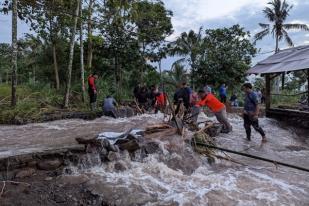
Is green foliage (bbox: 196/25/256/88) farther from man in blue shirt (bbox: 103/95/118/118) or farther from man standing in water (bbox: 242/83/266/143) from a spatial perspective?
man standing in water (bbox: 242/83/266/143)

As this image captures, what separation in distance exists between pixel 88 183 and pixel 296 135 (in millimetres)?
8874

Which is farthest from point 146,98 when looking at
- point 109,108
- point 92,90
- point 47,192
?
point 47,192

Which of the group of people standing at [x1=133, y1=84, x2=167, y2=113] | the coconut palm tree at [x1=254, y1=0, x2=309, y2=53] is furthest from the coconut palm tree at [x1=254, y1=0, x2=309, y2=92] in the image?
the group of people standing at [x1=133, y1=84, x2=167, y2=113]

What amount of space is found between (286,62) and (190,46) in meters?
12.6

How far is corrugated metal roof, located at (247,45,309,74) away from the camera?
38.4 ft

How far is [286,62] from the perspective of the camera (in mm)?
12758

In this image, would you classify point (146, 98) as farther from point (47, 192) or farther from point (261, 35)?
point (261, 35)

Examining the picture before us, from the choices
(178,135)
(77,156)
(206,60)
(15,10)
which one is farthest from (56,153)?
(206,60)

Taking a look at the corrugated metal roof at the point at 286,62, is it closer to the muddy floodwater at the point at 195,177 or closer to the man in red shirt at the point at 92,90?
the muddy floodwater at the point at 195,177

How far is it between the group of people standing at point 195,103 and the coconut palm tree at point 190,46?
326 inches

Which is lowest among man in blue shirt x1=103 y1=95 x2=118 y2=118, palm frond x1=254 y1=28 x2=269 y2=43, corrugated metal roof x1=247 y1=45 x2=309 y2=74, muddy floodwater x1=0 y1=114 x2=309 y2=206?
muddy floodwater x1=0 y1=114 x2=309 y2=206

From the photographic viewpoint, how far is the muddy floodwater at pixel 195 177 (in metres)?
5.76

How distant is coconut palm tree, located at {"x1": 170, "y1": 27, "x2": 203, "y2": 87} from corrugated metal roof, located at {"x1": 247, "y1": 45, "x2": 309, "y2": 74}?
31.3 ft

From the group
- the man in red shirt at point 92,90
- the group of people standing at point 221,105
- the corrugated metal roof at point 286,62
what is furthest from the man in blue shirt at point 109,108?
the corrugated metal roof at point 286,62
